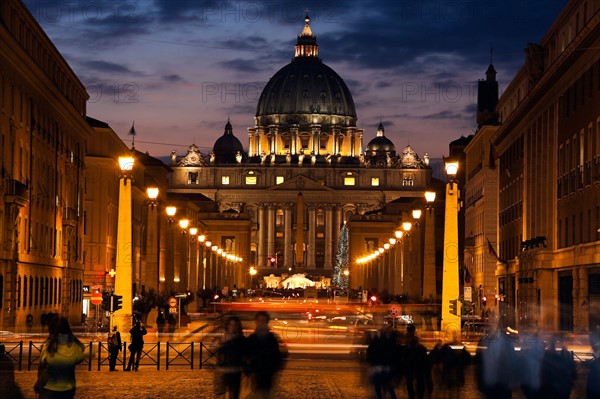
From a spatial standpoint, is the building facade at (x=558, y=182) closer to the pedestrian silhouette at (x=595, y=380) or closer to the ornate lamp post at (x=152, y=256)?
the ornate lamp post at (x=152, y=256)

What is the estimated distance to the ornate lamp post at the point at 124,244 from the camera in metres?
48.3

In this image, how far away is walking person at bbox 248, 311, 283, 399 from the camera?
2267cm

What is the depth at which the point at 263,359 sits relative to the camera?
74.5 feet

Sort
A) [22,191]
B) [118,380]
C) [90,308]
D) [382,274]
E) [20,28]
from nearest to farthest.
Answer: [118,380]
[22,191]
[20,28]
[90,308]
[382,274]

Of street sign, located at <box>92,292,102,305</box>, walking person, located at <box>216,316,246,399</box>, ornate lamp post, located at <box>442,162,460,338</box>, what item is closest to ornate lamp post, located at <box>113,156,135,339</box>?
street sign, located at <box>92,292,102,305</box>

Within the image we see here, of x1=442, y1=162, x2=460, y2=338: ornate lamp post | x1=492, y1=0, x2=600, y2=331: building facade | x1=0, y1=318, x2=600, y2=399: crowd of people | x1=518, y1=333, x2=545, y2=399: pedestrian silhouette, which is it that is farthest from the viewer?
x1=492, y1=0, x2=600, y2=331: building facade

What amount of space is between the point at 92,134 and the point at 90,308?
13096mm

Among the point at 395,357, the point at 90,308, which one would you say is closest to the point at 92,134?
the point at 90,308

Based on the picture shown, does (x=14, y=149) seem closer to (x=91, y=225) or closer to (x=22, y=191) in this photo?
(x=22, y=191)

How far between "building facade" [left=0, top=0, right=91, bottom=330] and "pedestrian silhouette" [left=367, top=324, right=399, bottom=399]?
32.0 m

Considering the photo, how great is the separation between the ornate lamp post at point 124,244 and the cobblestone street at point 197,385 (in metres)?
9.09

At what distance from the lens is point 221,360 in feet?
77.3

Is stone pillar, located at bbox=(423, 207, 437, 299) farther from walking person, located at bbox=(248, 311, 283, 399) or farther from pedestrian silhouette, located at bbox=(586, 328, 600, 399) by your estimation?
walking person, located at bbox=(248, 311, 283, 399)

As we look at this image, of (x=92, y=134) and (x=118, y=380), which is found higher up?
(x=92, y=134)
